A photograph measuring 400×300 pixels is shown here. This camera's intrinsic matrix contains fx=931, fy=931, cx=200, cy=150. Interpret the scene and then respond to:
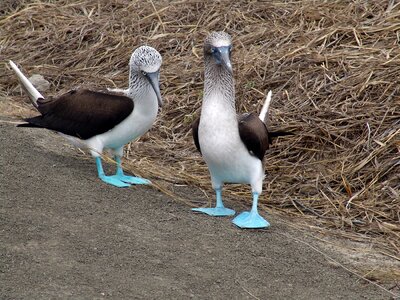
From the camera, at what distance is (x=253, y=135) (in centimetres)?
626

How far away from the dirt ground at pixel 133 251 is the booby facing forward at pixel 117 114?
1.14 ft

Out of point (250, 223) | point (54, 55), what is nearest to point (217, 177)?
point (250, 223)

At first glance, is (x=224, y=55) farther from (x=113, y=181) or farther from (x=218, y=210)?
(x=113, y=181)

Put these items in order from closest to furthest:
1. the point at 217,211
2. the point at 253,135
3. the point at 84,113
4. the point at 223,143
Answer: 1. the point at 223,143
2. the point at 253,135
3. the point at 217,211
4. the point at 84,113

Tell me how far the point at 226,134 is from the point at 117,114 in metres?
1.14

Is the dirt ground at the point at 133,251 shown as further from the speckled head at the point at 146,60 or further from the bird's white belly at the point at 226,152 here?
the speckled head at the point at 146,60

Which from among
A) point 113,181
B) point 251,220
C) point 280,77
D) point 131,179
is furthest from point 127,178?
point 280,77

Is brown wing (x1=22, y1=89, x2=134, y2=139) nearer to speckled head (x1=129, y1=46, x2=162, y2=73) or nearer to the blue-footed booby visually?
speckled head (x1=129, y1=46, x2=162, y2=73)

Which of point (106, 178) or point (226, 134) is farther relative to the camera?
point (106, 178)

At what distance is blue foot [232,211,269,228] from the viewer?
6.13 metres

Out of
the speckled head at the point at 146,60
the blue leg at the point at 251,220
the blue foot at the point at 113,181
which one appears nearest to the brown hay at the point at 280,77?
the blue foot at the point at 113,181

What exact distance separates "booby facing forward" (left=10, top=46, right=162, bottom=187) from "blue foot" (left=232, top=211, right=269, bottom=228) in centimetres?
98

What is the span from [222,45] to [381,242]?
1.71 meters

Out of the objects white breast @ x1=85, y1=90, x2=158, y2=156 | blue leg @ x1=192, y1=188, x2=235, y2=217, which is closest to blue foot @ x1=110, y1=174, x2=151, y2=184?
white breast @ x1=85, y1=90, x2=158, y2=156
